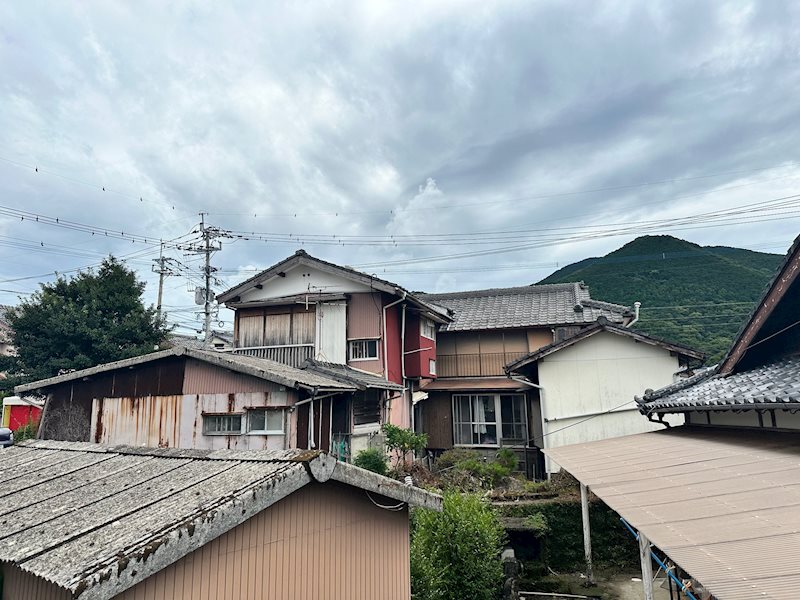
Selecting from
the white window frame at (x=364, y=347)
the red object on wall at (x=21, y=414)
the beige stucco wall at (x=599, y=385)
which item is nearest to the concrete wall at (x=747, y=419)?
the beige stucco wall at (x=599, y=385)

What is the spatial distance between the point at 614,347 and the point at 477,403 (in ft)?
21.6

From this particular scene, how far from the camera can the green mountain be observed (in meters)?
32.2

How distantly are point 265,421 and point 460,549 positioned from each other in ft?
20.5

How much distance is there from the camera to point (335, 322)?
705 inches

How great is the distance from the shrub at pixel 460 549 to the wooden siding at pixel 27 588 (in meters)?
5.07

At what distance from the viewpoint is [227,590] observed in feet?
11.0

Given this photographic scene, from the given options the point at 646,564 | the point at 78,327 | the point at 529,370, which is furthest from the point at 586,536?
the point at 78,327

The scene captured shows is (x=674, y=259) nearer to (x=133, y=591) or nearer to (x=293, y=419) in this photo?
(x=293, y=419)

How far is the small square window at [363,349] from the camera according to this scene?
58.1 ft

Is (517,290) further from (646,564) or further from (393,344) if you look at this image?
(646,564)

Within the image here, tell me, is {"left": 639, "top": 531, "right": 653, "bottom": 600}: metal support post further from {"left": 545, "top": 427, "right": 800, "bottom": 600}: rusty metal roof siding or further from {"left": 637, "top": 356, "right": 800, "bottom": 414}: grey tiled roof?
{"left": 637, "top": 356, "right": 800, "bottom": 414}: grey tiled roof

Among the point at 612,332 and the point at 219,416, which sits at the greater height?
the point at 612,332

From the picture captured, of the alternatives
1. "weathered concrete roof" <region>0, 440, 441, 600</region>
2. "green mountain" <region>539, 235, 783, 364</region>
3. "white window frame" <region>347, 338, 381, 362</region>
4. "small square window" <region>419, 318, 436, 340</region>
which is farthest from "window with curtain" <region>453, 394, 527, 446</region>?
"weathered concrete roof" <region>0, 440, 441, 600</region>

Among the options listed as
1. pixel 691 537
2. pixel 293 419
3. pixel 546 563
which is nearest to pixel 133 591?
pixel 691 537
